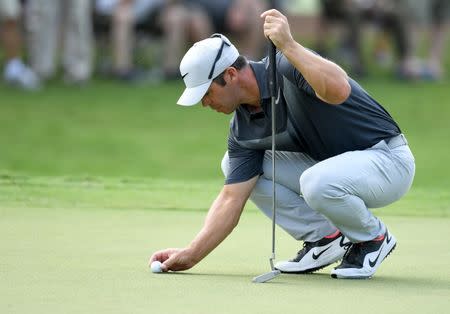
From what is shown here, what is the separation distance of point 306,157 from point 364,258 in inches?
23.1

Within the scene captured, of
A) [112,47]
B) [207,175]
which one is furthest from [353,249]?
[112,47]

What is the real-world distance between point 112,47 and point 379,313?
14.5m

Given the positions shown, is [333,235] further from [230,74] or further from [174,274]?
[230,74]

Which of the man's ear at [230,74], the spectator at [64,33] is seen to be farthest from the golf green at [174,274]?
the spectator at [64,33]

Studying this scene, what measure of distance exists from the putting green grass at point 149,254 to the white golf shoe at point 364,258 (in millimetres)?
61

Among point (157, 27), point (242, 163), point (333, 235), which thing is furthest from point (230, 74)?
point (157, 27)

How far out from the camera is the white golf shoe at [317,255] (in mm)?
6191

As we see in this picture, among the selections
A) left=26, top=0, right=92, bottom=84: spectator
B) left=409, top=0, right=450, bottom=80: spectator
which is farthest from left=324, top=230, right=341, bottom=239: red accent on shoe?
left=409, top=0, right=450, bottom=80: spectator

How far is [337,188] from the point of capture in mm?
5844

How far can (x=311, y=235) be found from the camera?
629 cm

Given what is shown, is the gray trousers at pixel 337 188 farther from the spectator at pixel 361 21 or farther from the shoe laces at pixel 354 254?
the spectator at pixel 361 21

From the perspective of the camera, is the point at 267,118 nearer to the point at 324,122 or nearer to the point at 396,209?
the point at 324,122

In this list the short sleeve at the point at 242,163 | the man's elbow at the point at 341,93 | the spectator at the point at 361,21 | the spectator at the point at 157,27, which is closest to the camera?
the man's elbow at the point at 341,93

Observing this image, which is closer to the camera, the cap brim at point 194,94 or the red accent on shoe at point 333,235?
the cap brim at point 194,94
